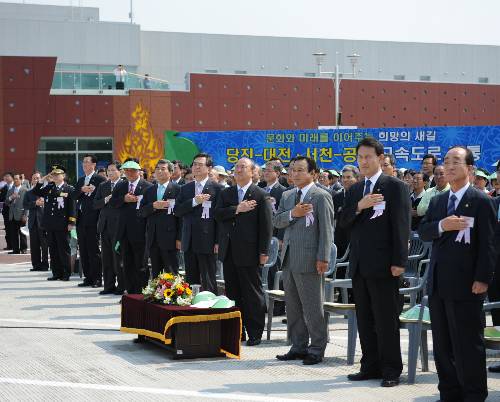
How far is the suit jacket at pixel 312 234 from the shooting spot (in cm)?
962

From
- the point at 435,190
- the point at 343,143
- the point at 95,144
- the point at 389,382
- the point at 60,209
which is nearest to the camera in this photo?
the point at 389,382

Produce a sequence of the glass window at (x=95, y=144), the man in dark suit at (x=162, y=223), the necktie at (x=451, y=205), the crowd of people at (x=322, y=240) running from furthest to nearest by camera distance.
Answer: the glass window at (x=95, y=144)
the man in dark suit at (x=162, y=223)
the necktie at (x=451, y=205)
the crowd of people at (x=322, y=240)

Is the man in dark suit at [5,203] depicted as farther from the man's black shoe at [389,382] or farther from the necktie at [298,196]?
the man's black shoe at [389,382]

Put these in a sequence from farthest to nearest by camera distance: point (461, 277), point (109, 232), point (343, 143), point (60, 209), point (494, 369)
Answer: point (343, 143), point (60, 209), point (109, 232), point (494, 369), point (461, 277)

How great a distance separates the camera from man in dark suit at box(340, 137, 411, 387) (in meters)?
8.41

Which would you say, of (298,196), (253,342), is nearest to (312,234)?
(298,196)

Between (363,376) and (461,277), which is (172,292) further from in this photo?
(461,277)

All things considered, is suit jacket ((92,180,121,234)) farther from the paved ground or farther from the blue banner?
the blue banner

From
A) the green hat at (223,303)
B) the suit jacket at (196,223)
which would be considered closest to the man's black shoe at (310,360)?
the green hat at (223,303)

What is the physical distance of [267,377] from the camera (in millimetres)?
8984

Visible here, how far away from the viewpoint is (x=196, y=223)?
1235cm

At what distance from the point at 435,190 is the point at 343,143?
32.7 feet

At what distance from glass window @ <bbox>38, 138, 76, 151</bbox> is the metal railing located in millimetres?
2570

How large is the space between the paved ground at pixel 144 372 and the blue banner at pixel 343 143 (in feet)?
26.9
